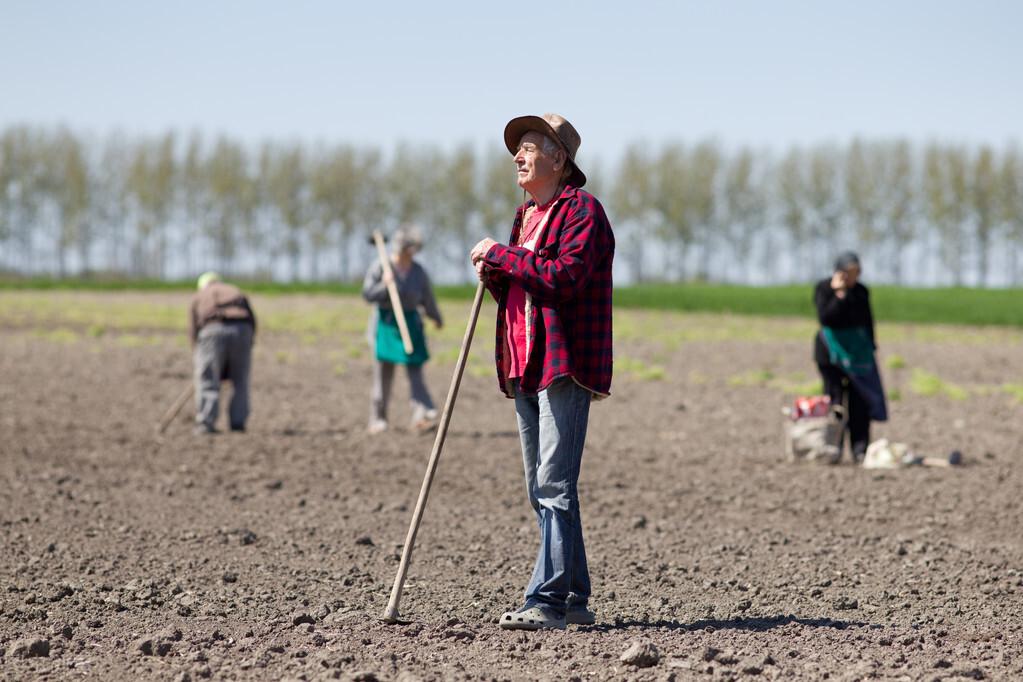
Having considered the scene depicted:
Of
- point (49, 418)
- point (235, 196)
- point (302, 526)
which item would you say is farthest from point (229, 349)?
point (235, 196)

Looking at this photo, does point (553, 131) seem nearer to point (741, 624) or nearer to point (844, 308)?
point (741, 624)

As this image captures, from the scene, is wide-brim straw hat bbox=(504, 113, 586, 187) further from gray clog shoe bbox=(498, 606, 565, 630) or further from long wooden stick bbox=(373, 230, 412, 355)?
long wooden stick bbox=(373, 230, 412, 355)

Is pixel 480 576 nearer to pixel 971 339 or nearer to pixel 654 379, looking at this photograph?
pixel 654 379

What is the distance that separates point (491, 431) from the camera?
13.8 m

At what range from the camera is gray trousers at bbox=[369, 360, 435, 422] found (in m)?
13.0

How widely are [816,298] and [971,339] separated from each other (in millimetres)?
23197

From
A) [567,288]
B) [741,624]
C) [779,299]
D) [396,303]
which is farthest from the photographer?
[779,299]

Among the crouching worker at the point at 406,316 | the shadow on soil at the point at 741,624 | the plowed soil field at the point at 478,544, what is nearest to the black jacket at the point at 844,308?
the plowed soil field at the point at 478,544

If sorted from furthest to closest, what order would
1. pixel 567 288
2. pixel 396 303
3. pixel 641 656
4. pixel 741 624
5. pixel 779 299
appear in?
pixel 779 299
pixel 396 303
pixel 741 624
pixel 567 288
pixel 641 656

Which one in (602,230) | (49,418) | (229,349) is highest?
(602,230)

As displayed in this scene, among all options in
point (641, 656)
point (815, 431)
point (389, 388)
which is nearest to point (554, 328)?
point (641, 656)

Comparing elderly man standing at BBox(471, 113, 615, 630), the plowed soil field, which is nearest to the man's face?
elderly man standing at BBox(471, 113, 615, 630)

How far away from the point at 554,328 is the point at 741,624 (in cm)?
149

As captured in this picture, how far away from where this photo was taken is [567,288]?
4.87m
